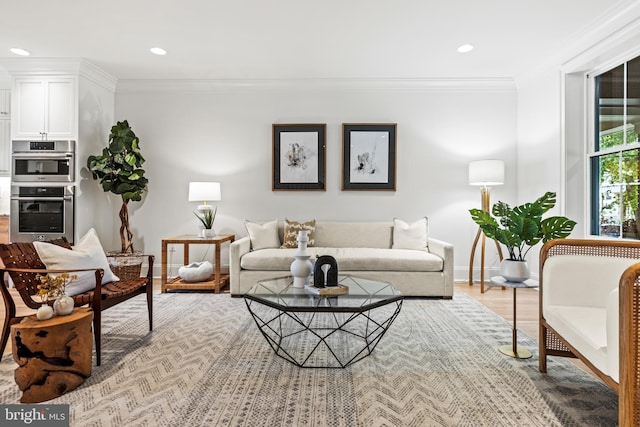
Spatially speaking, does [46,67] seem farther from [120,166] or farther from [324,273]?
[324,273]

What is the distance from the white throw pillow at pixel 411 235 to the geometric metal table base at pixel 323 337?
137cm

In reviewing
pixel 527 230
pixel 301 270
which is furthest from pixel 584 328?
pixel 301 270

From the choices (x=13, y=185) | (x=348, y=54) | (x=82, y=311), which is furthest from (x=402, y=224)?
(x=13, y=185)

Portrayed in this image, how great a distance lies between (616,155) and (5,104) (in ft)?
23.5

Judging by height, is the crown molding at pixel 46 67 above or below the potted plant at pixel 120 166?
above

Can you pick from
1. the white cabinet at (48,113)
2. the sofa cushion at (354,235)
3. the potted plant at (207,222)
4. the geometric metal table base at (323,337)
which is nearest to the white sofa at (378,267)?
the sofa cushion at (354,235)

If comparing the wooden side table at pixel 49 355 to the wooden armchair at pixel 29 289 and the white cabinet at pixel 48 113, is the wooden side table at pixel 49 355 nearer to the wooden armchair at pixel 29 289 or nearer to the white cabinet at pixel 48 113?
the wooden armchair at pixel 29 289

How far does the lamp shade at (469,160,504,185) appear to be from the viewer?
167 inches

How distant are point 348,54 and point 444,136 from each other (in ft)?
5.68

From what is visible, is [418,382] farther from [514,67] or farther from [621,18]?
[514,67]

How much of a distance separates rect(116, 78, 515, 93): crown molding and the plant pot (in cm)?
317

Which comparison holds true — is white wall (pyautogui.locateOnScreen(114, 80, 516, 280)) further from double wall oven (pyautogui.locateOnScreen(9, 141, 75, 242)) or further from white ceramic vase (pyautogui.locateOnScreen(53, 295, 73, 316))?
white ceramic vase (pyautogui.locateOnScreen(53, 295, 73, 316))

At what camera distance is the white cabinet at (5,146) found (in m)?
4.80

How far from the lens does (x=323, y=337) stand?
8.37 ft
